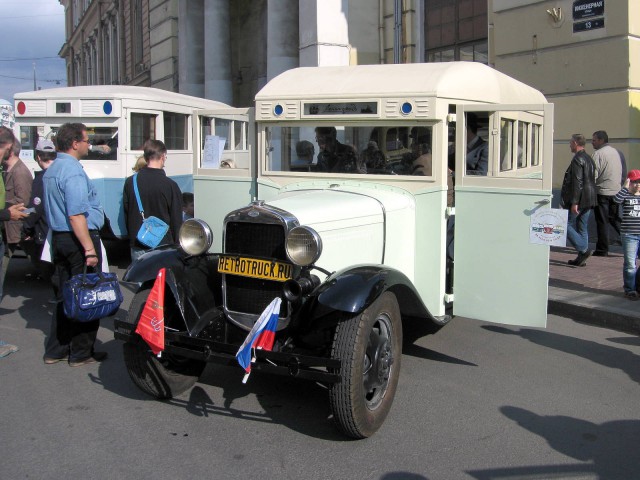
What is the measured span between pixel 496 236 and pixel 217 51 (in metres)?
16.1

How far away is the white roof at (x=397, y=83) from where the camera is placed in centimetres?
493

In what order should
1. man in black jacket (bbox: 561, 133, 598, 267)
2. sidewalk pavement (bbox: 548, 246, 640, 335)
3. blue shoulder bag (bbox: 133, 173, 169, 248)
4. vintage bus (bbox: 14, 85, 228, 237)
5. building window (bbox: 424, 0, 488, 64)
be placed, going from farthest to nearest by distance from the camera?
building window (bbox: 424, 0, 488, 64)
vintage bus (bbox: 14, 85, 228, 237)
man in black jacket (bbox: 561, 133, 598, 267)
sidewalk pavement (bbox: 548, 246, 640, 335)
blue shoulder bag (bbox: 133, 173, 169, 248)

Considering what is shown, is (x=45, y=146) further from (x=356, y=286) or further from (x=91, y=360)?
(x=356, y=286)

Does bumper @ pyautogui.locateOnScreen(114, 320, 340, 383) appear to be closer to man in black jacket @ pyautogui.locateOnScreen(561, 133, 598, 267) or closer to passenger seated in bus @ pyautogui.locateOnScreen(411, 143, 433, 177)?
passenger seated in bus @ pyautogui.locateOnScreen(411, 143, 433, 177)

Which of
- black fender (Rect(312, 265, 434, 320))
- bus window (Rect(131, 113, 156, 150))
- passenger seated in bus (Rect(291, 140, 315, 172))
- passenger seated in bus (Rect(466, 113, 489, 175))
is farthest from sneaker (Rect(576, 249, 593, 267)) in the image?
bus window (Rect(131, 113, 156, 150))

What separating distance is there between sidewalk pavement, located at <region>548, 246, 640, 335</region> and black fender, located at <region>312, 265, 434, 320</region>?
10.1ft

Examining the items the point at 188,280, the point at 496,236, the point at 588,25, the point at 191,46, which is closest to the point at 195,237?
the point at 188,280

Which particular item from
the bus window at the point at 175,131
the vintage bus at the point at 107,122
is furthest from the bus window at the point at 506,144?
the bus window at the point at 175,131

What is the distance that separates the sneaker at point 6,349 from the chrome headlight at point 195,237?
2.22 m

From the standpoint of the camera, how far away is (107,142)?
9.07 meters

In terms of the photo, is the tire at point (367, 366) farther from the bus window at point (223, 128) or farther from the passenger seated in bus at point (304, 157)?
the bus window at point (223, 128)

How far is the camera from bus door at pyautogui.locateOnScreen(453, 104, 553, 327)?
476 cm

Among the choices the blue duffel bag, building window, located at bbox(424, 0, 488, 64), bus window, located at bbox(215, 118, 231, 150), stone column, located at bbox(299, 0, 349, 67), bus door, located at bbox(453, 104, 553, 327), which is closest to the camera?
the blue duffel bag

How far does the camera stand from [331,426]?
4055 mm
